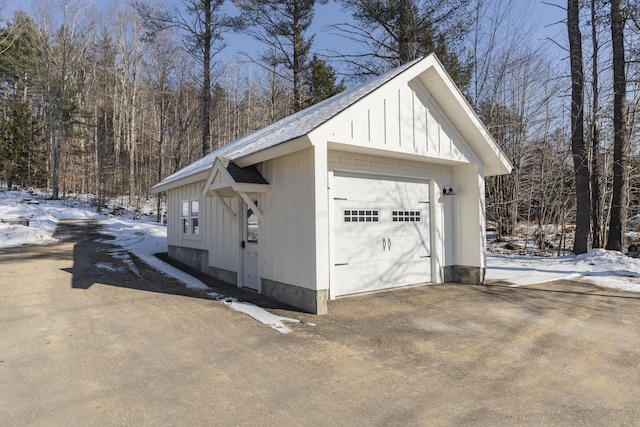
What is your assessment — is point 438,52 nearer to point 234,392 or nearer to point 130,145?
point 234,392

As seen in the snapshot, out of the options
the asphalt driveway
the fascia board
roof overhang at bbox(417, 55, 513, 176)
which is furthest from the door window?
roof overhang at bbox(417, 55, 513, 176)

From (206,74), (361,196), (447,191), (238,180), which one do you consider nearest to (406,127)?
(361,196)

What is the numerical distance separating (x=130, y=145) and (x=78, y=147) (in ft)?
13.1

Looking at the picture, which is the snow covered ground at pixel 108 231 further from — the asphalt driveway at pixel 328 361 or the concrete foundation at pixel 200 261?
the concrete foundation at pixel 200 261

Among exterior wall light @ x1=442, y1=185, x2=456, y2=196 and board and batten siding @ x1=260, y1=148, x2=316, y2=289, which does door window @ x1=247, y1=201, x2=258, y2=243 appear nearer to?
board and batten siding @ x1=260, y1=148, x2=316, y2=289

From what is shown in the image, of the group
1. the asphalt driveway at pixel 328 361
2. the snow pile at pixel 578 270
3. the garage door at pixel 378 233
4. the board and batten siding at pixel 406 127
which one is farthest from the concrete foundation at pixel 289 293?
the snow pile at pixel 578 270

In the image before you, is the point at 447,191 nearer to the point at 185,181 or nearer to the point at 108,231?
the point at 185,181

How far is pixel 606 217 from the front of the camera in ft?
44.1

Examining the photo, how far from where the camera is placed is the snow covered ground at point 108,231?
5897 mm

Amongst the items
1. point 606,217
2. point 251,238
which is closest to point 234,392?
point 251,238

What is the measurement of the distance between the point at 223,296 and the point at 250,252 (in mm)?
1025

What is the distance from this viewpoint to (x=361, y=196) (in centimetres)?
666

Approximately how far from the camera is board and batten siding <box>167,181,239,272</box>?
7.67 metres

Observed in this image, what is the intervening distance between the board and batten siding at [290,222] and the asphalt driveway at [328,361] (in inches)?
24.7
